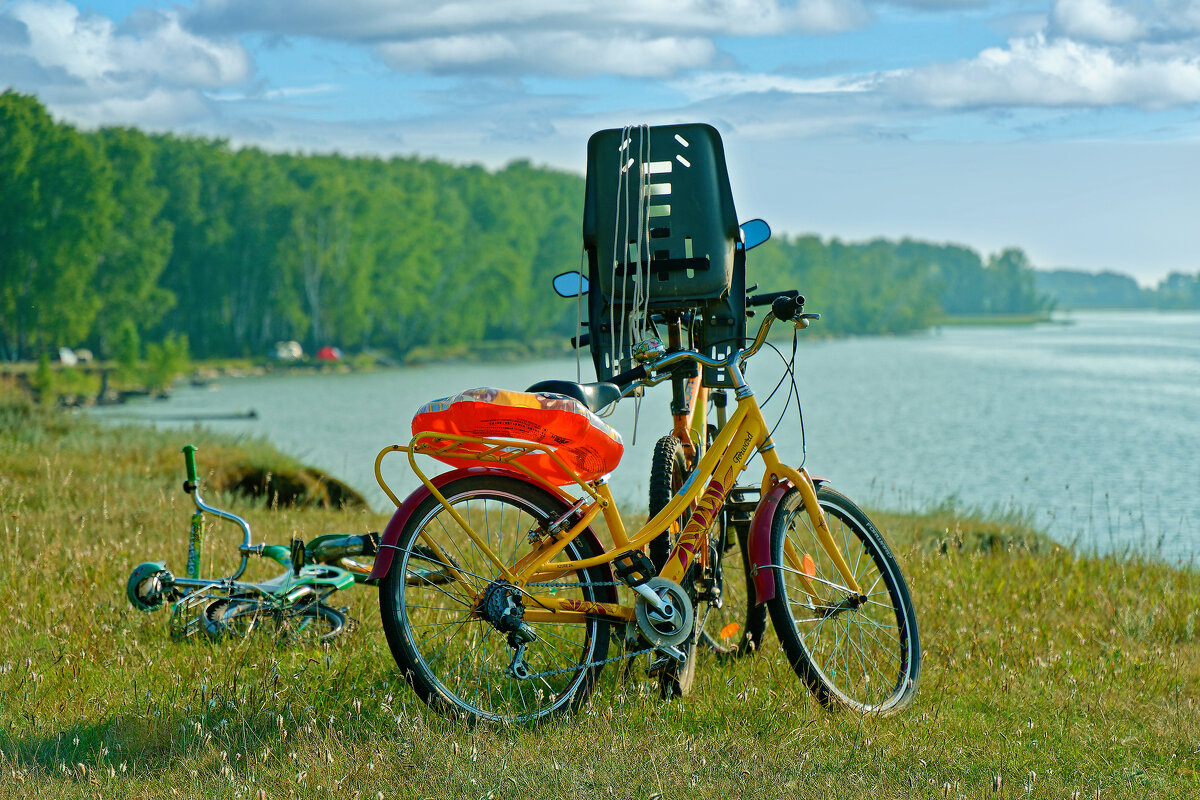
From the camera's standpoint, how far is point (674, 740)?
3.58m

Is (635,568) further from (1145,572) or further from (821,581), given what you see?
(1145,572)

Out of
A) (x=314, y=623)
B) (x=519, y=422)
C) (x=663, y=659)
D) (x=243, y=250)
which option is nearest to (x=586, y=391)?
(x=519, y=422)

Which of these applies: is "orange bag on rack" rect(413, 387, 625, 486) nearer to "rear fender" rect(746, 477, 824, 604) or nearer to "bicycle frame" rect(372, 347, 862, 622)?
"bicycle frame" rect(372, 347, 862, 622)

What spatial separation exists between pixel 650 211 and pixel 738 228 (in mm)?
359

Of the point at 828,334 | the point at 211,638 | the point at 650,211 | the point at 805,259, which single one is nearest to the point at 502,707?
the point at 211,638

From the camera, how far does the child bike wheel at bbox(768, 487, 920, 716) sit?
3852 mm

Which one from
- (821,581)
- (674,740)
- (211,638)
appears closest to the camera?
(674,740)

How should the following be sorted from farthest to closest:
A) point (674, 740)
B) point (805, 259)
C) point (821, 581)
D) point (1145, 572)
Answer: point (805, 259)
point (1145, 572)
point (821, 581)
point (674, 740)

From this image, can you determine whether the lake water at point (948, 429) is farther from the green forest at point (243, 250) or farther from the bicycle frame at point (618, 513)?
the green forest at point (243, 250)

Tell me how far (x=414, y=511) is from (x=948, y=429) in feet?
100

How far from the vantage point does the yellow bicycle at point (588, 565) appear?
3.55 m

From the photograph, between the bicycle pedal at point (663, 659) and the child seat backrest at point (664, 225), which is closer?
the bicycle pedal at point (663, 659)

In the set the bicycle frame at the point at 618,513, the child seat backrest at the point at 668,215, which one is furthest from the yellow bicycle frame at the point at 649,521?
the child seat backrest at the point at 668,215

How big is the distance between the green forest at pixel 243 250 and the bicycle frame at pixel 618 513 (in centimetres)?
5220
